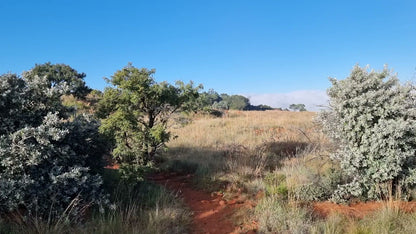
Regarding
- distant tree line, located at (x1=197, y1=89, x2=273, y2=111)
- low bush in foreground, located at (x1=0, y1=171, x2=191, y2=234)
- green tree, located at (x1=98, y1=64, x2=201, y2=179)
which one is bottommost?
low bush in foreground, located at (x1=0, y1=171, x2=191, y2=234)

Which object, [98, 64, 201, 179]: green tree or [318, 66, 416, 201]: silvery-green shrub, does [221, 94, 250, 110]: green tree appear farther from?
[318, 66, 416, 201]: silvery-green shrub

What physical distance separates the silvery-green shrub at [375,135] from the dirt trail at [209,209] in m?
2.24

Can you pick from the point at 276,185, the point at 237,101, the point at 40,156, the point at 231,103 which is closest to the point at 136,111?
the point at 40,156

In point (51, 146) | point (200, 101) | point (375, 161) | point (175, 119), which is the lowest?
point (375, 161)

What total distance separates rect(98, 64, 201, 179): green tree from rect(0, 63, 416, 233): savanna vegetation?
3 centimetres

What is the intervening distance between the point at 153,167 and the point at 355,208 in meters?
4.26

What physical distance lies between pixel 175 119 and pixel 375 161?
4713 millimetres

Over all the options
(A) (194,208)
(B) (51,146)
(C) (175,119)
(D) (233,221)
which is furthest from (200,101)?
(B) (51,146)

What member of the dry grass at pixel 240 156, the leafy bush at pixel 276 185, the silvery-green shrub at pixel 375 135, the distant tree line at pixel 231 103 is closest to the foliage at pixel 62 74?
the distant tree line at pixel 231 103

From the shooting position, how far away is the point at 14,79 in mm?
4707

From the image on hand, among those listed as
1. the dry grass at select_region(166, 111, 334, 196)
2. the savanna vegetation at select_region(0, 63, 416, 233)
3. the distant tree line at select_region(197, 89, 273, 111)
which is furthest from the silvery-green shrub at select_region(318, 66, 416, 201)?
the distant tree line at select_region(197, 89, 273, 111)

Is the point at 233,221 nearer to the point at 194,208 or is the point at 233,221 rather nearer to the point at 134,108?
the point at 194,208

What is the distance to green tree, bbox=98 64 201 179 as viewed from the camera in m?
5.63

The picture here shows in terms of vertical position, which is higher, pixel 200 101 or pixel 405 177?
pixel 200 101
